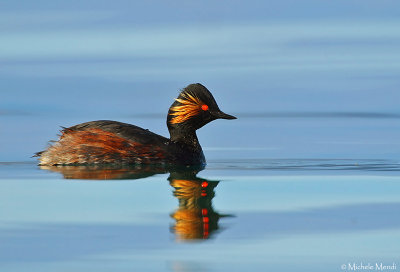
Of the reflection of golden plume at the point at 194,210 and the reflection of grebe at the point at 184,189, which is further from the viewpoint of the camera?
the reflection of grebe at the point at 184,189

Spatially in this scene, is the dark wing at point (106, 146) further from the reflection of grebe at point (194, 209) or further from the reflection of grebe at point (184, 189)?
the reflection of grebe at point (194, 209)

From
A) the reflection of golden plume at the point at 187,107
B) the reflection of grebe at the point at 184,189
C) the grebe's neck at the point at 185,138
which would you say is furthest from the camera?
the grebe's neck at the point at 185,138

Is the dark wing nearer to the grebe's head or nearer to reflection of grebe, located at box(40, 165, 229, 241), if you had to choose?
reflection of grebe, located at box(40, 165, 229, 241)

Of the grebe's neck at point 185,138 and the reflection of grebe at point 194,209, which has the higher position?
the grebe's neck at point 185,138

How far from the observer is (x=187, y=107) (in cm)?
1256

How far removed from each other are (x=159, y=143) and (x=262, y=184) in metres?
2.20

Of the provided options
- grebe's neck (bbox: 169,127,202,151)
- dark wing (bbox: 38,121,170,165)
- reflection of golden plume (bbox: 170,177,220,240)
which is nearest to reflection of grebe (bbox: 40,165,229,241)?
reflection of golden plume (bbox: 170,177,220,240)

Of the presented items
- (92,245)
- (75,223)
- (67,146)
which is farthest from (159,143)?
(92,245)

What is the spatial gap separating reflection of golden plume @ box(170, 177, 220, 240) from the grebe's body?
1.36 meters

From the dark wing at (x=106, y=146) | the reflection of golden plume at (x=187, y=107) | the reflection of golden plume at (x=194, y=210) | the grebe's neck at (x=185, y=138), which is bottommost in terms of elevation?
the reflection of golden plume at (x=194, y=210)

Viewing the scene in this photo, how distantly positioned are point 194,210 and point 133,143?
3772mm

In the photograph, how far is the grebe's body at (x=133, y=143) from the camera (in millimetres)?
11984

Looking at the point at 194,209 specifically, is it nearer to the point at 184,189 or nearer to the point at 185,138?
the point at 184,189

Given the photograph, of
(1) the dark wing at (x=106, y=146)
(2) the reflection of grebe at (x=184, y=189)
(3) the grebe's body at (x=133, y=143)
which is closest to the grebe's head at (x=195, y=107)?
(3) the grebe's body at (x=133, y=143)
